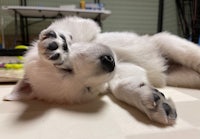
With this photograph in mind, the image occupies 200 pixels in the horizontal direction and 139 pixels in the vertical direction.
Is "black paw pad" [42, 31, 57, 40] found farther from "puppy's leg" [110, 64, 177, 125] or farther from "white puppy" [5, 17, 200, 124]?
"puppy's leg" [110, 64, 177, 125]

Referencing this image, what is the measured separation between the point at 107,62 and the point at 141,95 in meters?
0.15

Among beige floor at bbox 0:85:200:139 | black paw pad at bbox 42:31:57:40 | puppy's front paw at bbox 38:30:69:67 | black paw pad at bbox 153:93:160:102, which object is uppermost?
black paw pad at bbox 42:31:57:40

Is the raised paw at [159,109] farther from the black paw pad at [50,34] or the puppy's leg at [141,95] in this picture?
the black paw pad at [50,34]

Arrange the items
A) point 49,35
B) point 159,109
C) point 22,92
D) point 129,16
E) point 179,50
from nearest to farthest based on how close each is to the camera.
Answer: point 159,109, point 49,35, point 22,92, point 179,50, point 129,16

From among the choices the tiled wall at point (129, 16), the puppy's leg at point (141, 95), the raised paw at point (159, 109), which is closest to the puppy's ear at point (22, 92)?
the puppy's leg at point (141, 95)

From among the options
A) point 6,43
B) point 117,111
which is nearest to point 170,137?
point 117,111

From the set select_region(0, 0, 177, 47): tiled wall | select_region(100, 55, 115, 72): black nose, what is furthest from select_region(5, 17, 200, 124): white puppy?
select_region(0, 0, 177, 47): tiled wall

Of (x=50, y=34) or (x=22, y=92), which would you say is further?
(x=22, y=92)

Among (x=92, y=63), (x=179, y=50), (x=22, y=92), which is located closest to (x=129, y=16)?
(x=179, y=50)

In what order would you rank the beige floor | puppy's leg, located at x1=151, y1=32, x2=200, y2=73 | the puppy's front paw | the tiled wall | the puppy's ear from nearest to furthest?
1. the beige floor
2. the puppy's front paw
3. the puppy's ear
4. puppy's leg, located at x1=151, y1=32, x2=200, y2=73
5. the tiled wall

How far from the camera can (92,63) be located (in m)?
0.69

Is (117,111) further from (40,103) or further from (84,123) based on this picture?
(40,103)

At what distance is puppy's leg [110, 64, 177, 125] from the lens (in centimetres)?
62

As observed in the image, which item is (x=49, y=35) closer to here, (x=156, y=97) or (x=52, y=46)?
(x=52, y=46)
